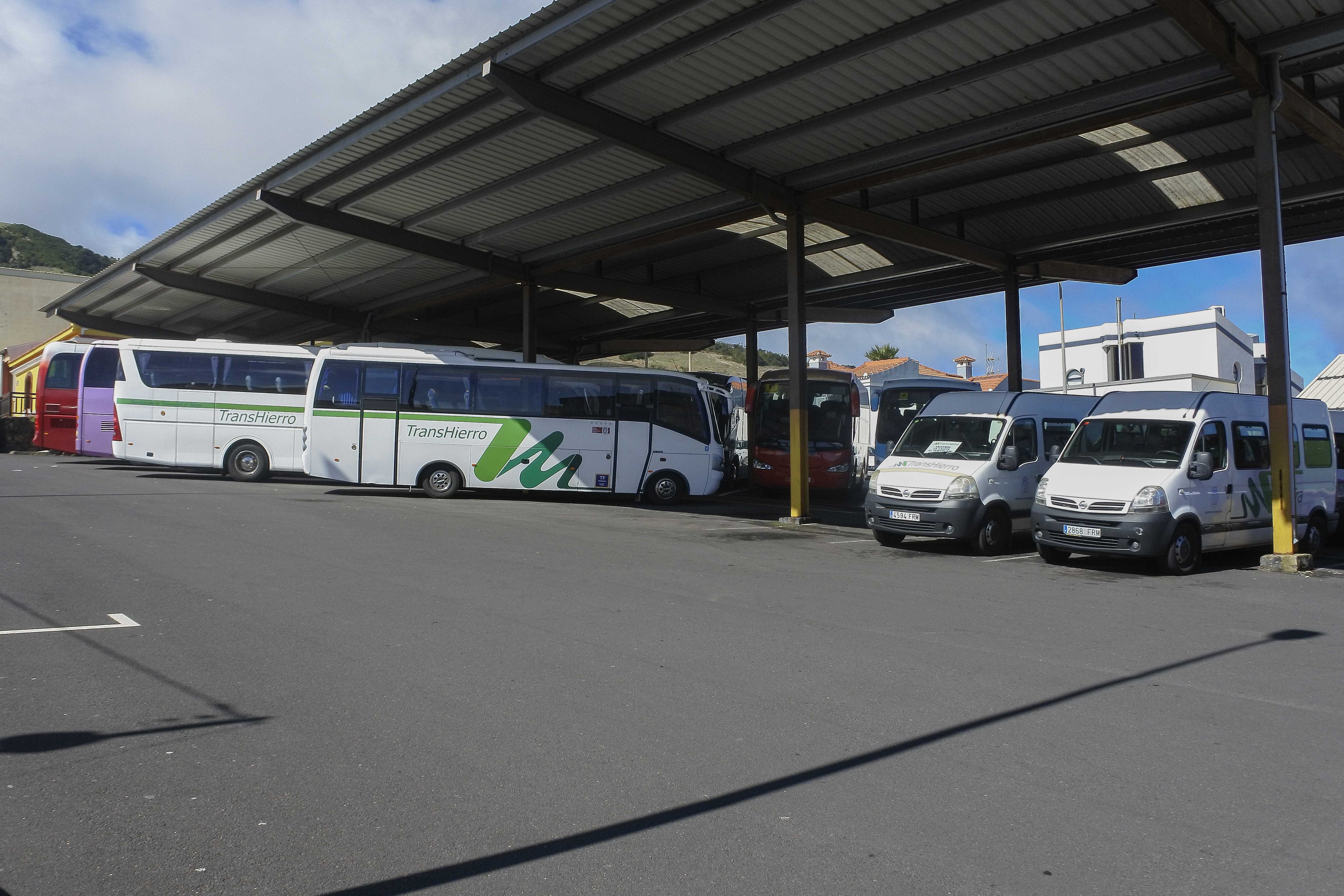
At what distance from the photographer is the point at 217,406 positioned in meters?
22.2

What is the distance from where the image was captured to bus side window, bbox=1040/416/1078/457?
14.3 meters

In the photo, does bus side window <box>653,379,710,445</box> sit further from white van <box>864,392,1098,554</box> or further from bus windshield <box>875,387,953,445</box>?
white van <box>864,392,1098,554</box>

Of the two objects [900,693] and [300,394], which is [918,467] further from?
[300,394]

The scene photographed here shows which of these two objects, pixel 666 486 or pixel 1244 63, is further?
pixel 666 486

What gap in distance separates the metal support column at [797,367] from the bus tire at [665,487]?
3703 millimetres

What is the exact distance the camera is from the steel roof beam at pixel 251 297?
26.4 metres

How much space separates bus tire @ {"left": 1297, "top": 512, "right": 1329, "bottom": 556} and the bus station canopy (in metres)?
5.32

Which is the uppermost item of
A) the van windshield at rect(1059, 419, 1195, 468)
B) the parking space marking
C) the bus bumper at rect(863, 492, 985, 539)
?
the van windshield at rect(1059, 419, 1195, 468)

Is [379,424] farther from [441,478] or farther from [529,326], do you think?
[529,326]

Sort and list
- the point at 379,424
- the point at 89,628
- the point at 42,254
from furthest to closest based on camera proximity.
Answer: the point at 42,254
the point at 379,424
the point at 89,628

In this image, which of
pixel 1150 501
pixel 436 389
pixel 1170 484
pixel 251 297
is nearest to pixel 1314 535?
pixel 1170 484

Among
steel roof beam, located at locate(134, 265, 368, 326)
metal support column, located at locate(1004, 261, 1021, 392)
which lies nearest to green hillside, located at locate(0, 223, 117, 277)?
steel roof beam, located at locate(134, 265, 368, 326)

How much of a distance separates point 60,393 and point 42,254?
302 ft

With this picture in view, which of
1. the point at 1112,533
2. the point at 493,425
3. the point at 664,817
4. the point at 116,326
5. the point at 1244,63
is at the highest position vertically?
the point at 116,326
